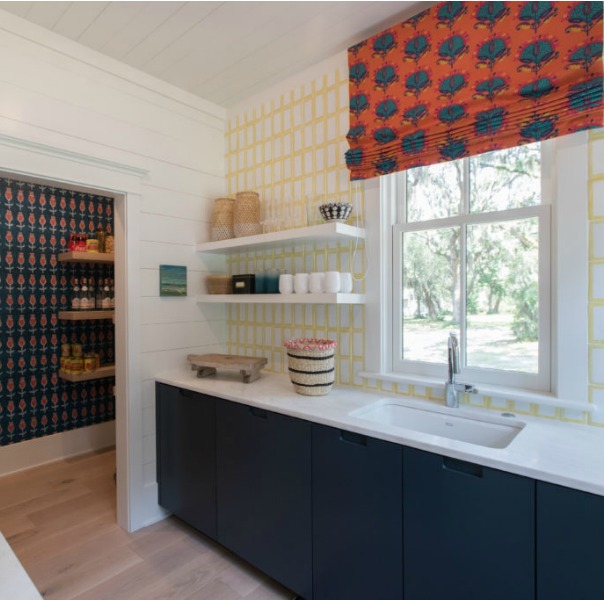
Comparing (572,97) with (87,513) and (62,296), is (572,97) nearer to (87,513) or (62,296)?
(87,513)

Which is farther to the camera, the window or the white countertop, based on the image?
the window

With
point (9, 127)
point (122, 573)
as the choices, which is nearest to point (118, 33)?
point (9, 127)

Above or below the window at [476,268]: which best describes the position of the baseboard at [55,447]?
below

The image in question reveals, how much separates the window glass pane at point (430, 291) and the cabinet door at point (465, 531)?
75cm

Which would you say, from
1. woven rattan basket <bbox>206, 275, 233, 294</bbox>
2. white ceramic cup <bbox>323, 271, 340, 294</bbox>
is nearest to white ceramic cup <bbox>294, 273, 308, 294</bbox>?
white ceramic cup <bbox>323, 271, 340, 294</bbox>

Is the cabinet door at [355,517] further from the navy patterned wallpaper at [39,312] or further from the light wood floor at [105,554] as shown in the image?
the navy patterned wallpaper at [39,312]

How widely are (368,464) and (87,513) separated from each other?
1992 millimetres

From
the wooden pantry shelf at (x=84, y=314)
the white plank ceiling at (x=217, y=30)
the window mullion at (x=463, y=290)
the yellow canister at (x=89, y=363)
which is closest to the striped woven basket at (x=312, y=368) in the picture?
the window mullion at (x=463, y=290)

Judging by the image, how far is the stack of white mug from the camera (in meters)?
1.97

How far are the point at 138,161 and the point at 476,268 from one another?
194 cm

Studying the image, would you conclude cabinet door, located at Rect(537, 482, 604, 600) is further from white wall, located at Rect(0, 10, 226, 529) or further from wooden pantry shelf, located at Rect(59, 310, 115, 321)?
wooden pantry shelf, located at Rect(59, 310, 115, 321)

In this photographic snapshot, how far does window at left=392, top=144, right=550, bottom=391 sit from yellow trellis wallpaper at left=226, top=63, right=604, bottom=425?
182 millimetres

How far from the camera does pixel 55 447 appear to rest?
3.21 metres

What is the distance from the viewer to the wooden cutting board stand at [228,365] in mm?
2184
